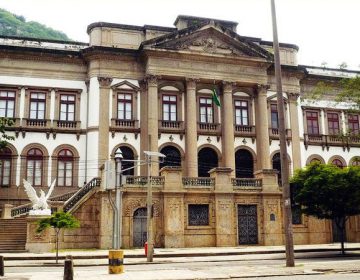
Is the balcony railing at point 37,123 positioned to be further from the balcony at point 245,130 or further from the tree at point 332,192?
the tree at point 332,192

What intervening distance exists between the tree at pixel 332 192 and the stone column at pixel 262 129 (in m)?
13.3

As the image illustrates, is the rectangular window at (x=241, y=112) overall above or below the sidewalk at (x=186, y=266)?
above

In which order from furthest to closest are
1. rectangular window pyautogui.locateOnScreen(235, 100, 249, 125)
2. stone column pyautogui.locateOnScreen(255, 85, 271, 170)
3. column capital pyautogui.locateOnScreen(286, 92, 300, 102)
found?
column capital pyautogui.locateOnScreen(286, 92, 300, 102) → rectangular window pyautogui.locateOnScreen(235, 100, 249, 125) → stone column pyautogui.locateOnScreen(255, 85, 271, 170)

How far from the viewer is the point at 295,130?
43.9 m

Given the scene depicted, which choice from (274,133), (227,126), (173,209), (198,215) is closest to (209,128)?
(227,126)

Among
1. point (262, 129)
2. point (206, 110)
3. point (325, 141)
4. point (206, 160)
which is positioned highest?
point (206, 110)

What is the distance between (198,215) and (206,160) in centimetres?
976

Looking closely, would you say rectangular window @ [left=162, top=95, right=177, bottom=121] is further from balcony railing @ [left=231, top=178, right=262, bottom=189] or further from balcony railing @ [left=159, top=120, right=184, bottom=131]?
balcony railing @ [left=231, top=178, right=262, bottom=189]

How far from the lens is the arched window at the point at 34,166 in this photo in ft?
124

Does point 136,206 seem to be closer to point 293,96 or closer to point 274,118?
point 274,118

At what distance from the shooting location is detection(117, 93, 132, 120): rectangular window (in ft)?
131

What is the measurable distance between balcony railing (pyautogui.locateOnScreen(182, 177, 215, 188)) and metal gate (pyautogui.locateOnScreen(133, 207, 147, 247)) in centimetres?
341

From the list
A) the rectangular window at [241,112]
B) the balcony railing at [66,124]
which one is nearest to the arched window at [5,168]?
the balcony railing at [66,124]

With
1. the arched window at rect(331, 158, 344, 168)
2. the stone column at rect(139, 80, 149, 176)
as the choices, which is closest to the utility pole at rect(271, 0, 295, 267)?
the stone column at rect(139, 80, 149, 176)
